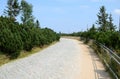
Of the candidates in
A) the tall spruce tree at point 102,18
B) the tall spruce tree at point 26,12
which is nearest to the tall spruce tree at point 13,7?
the tall spruce tree at point 26,12

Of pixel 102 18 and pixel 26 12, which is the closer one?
pixel 26 12

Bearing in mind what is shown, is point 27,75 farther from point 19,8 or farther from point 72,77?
point 19,8

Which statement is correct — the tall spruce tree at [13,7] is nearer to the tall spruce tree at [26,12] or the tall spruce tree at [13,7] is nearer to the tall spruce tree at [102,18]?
the tall spruce tree at [26,12]

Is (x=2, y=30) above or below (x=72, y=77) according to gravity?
above

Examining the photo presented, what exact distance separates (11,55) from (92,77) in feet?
29.1

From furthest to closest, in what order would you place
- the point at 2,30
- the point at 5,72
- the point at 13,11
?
the point at 13,11
the point at 2,30
the point at 5,72

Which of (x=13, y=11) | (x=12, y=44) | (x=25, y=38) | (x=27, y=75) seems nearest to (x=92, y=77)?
(x=27, y=75)

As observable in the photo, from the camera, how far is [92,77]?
525 inches

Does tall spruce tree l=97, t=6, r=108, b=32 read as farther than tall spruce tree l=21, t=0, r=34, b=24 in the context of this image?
Yes

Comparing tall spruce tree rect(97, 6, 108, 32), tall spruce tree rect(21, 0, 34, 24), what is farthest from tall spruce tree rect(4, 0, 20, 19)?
tall spruce tree rect(97, 6, 108, 32)

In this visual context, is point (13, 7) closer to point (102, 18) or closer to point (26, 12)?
point (26, 12)

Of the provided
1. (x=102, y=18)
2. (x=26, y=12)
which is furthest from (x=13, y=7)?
(x=102, y=18)

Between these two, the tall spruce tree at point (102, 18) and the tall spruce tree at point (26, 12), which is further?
the tall spruce tree at point (102, 18)

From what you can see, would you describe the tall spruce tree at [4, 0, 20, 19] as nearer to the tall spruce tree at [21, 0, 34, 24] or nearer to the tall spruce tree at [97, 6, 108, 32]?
the tall spruce tree at [21, 0, 34, 24]
